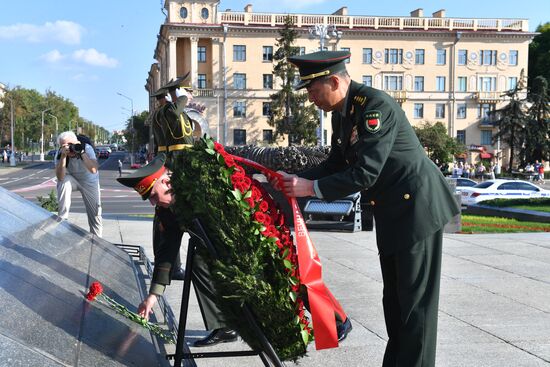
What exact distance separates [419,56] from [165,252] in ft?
225

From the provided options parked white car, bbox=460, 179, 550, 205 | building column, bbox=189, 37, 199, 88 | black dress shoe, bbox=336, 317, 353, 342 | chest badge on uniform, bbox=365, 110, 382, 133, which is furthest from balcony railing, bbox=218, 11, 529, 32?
chest badge on uniform, bbox=365, 110, 382, 133

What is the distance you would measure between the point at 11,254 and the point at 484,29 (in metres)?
72.8

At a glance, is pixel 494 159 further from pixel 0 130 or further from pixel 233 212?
pixel 233 212

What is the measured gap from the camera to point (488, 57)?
68562 mm

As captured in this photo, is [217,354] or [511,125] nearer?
[217,354]

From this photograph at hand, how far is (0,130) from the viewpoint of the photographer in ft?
226

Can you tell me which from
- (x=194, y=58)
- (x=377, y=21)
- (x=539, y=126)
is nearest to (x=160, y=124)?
(x=539, y=126)

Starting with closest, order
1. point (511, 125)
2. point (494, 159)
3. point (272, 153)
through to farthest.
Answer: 1. point (272, 153)
2. point (511, 125)
3. point (494, 159)

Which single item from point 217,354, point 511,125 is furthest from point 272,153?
point 511,125

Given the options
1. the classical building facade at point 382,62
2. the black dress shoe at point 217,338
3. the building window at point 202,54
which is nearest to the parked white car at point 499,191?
the black dress shoe at point 217,338

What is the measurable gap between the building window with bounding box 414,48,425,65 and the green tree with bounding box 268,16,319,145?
15.3 m

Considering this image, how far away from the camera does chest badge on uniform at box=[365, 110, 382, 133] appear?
2.70 meters

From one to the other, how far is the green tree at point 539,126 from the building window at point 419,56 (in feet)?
53.7

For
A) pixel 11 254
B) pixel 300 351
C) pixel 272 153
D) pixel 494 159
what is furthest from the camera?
pixel 494 159
